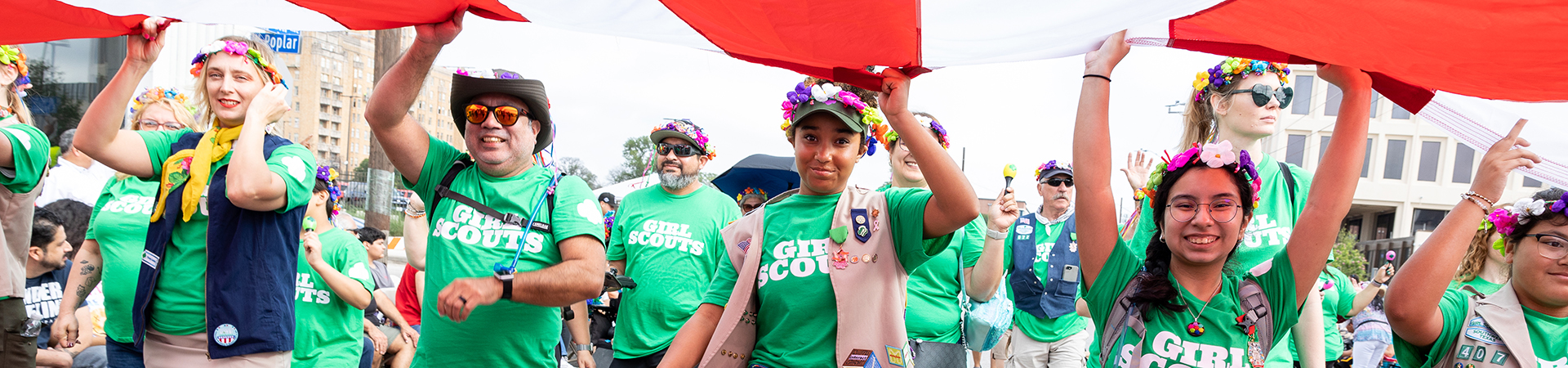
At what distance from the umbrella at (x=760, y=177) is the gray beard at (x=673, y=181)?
2.82 metres

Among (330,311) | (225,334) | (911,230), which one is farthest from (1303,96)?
(225,334)

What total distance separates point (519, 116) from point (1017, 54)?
6.06 feet

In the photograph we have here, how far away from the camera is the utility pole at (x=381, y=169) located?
41.0 feet

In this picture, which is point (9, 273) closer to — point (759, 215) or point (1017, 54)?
point (759, 215)

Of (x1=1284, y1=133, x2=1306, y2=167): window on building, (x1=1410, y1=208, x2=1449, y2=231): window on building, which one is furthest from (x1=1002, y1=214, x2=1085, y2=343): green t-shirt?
(x1=1410, y1=208, x2=1449, y2=231): window on building

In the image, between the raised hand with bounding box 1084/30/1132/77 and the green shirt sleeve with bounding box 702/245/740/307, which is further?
the green shirt sleeve with bounding box 702/245/740/307

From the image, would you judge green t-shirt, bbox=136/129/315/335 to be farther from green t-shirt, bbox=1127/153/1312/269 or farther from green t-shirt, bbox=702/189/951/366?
green t-shirt, bbox=1127/153/1312/269

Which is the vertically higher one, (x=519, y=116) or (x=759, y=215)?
(x=519, y=116)

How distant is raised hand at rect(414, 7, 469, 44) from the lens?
309cm

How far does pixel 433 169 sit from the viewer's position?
143 inches

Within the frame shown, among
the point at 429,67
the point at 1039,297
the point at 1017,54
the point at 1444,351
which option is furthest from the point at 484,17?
the point at 1039,297

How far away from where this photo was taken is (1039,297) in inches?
282

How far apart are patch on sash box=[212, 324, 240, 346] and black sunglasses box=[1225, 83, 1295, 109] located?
4.10 meters

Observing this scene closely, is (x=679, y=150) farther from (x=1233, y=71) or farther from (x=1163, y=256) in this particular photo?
(x=1163, y=256)
